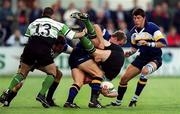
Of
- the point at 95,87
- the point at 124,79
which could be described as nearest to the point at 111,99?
the point at 124,79

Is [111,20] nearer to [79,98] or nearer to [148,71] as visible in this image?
[79,98]

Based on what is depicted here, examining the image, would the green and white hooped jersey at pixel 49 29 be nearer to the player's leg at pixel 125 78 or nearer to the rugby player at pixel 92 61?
the rugby player at pixel 92 61

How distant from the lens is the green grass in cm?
1516

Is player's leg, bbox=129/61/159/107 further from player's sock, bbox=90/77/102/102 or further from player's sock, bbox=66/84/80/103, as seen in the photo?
player's sock, bbox=66/84/80/103

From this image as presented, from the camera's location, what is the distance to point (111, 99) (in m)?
19.0

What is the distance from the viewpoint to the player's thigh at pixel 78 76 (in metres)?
16.1

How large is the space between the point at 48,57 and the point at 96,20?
558 inches

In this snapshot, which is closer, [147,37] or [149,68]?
[149,68]

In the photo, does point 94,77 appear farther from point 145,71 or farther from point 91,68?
point 145,71

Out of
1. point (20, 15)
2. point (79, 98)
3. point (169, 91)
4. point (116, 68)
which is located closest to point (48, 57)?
point (116, 68)

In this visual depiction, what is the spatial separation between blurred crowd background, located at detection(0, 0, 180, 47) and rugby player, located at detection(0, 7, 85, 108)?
12.7 m

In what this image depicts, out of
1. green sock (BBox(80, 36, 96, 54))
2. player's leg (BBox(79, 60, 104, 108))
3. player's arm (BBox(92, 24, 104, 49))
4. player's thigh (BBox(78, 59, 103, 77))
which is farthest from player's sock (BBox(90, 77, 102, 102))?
player's arm (BBox(92, 24, 104, 49))

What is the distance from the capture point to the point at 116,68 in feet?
54.3

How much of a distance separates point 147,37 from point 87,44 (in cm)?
161
